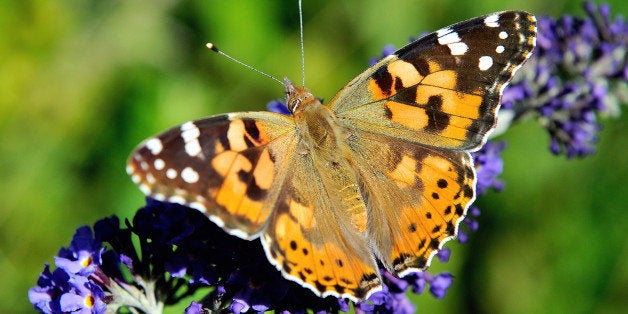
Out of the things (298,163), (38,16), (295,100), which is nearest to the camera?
(298,163)

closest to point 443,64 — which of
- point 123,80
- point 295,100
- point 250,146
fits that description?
point 295,100

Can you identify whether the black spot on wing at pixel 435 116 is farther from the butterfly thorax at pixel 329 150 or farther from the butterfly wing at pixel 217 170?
the butterfly wing at pixel 217 170

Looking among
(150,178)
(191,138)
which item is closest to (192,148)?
(191,138)

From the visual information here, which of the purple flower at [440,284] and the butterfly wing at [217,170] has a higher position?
the butterfly wing at [217,170]

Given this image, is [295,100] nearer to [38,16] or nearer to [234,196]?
[234,196]

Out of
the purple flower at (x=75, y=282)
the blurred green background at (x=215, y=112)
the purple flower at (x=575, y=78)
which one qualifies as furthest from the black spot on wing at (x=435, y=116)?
the blurred green background at (x=215, y=112)

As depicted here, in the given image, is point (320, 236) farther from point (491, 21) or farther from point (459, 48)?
point (491, 21)

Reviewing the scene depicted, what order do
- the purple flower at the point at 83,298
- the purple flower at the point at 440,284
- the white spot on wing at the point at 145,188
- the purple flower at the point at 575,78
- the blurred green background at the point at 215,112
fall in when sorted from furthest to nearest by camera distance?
the blurred green background at the point at 215,112, the purple flower at the point at 575,78, the purple flower at the point at 440,284, the purple flower at the point at 83,298, the white spot on wing at the point at 145,188
